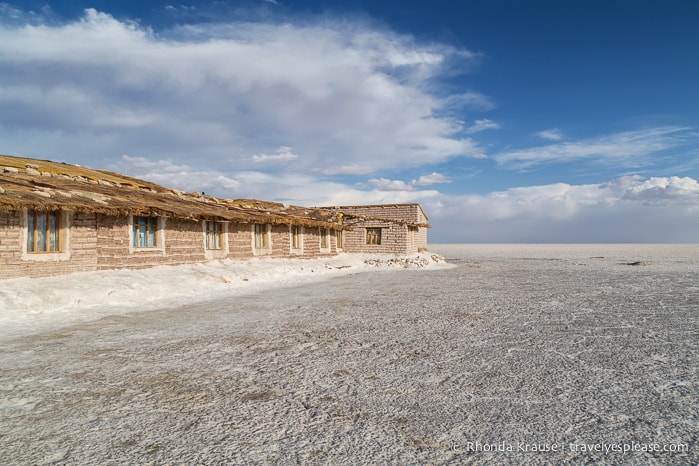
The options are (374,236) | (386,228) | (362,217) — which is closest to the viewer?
(362,217)

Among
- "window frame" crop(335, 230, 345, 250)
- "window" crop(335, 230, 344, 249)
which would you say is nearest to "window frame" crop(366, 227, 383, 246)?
"window frame" crop(335, 230, 345, 250)

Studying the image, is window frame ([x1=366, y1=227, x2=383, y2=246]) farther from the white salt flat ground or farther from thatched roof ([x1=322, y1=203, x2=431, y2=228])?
the white salt flat ground

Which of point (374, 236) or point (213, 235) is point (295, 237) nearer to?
point (213, 235)

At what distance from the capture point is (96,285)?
38.0 feet

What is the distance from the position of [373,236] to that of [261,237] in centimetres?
1434

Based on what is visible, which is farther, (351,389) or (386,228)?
(386,228)

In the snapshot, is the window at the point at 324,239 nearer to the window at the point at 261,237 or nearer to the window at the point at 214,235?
the window at the point at 261,237

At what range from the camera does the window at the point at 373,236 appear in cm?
3431

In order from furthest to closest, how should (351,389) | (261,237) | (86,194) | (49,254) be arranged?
1. (261,237)
2. (86,194)
3. (49,254)
4. (351,389)

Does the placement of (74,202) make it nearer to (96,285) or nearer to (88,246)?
(88,246)

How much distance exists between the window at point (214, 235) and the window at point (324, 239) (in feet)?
33.1

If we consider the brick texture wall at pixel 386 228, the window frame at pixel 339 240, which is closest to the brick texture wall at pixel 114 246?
the window frame at pixel 339 240

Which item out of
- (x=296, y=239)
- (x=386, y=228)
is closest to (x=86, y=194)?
(x=296, y=239)

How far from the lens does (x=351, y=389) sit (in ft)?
15.4
